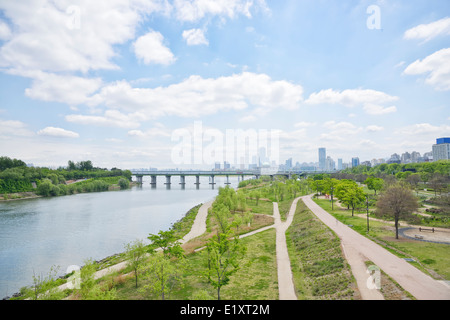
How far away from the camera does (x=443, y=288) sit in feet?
54.1

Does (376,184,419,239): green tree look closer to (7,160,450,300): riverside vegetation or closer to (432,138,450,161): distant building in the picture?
(7,160,450,300): riverside vegetation

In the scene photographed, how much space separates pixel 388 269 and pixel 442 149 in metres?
167

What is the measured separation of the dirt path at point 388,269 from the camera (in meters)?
16.2

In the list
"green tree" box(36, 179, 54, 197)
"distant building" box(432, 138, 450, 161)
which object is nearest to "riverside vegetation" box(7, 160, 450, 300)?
"green tree" box(36, 179, 54, 197)

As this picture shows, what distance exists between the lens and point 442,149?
142 m

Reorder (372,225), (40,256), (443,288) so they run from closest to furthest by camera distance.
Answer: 1. (443,288)
2. (40,256)
3. (372,225)

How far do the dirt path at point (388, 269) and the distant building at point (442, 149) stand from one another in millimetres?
154477

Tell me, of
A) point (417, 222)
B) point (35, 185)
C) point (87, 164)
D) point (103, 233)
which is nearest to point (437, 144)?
point (417, 222)

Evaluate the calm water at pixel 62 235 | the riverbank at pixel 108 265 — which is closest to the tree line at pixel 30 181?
the calm water at pixel 62 235

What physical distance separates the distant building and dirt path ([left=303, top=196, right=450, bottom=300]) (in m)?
154

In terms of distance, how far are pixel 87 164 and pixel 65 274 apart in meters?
167

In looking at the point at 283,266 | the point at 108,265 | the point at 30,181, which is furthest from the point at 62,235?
the point at 30,181
